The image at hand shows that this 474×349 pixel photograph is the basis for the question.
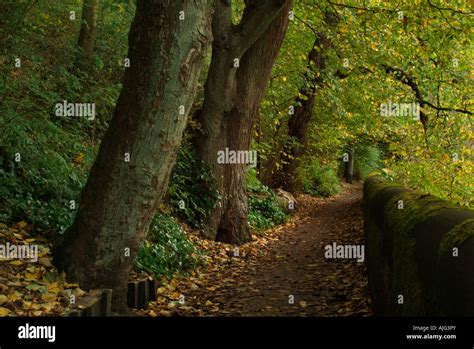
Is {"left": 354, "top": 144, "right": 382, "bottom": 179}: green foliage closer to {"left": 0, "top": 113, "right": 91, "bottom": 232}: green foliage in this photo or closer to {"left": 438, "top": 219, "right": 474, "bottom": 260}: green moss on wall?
{"left": 0, "top": 113, "right": 91, "bottom": 232}: green foliage

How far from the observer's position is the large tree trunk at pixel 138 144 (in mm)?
5246

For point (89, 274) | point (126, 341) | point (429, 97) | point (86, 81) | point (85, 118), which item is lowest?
point (126, 341)

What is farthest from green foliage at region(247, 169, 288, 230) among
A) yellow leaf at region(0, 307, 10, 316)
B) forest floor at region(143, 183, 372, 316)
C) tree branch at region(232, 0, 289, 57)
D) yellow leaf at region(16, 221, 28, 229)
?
yellow leaf at region(0, 307, 10, 316)

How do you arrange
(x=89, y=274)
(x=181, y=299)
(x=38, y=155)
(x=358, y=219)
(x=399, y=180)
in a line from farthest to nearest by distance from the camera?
(x=358, y=219) < (x=399, y=180) < (x=38, y=155) < (x=181, y=299) < (x=89, y=274)

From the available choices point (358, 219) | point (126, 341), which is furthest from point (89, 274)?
point (358, 219)

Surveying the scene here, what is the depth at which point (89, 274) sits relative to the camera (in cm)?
533

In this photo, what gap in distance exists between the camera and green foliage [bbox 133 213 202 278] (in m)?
7.06

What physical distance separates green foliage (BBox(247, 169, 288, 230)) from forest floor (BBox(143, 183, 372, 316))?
80 cm

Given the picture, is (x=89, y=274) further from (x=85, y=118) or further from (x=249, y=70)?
(x=249, y=70)

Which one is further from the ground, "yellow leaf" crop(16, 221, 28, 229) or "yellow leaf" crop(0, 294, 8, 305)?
"yellow leaf" crop(16, 221, 28, 229)

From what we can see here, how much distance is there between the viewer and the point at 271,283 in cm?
801

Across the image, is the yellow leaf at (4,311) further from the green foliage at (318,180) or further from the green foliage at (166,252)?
the green foliage at (318,180)

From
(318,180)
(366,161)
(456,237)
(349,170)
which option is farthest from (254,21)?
Answer: (366,161)

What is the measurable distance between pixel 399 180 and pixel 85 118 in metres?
7.50
